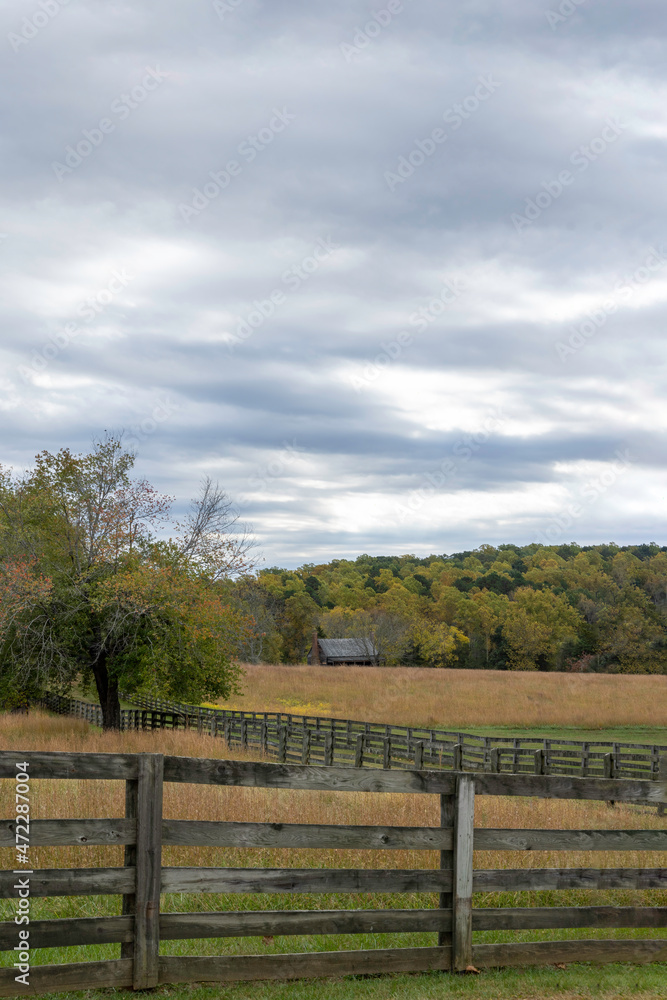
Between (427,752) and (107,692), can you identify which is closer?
(427,752)

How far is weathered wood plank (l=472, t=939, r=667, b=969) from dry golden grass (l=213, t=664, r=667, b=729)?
32.7 meters

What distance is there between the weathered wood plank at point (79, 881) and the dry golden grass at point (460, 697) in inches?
1344

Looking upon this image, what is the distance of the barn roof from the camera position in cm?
9681

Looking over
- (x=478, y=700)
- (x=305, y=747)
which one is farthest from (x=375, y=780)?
(x=478, y=700)

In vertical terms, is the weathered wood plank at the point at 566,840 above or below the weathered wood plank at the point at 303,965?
above

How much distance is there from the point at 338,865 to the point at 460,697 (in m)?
39.8

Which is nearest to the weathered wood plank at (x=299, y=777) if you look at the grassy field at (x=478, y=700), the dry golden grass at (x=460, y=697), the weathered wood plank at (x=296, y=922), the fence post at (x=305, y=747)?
the weathered wood plank at (x=296, y=922)

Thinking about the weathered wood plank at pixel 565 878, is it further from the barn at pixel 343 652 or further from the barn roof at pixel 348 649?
the barn roof at pixel 348 649

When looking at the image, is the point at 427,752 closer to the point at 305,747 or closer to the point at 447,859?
the point at 305,747

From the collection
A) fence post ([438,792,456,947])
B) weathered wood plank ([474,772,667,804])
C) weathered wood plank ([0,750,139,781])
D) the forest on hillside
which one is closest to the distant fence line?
weathered wood plank ([474,772,667,804])

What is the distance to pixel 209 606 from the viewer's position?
28.5 meters

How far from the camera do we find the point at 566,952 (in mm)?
5922

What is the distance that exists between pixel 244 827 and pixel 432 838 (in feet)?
4.43

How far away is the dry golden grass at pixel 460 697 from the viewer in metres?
40.2
